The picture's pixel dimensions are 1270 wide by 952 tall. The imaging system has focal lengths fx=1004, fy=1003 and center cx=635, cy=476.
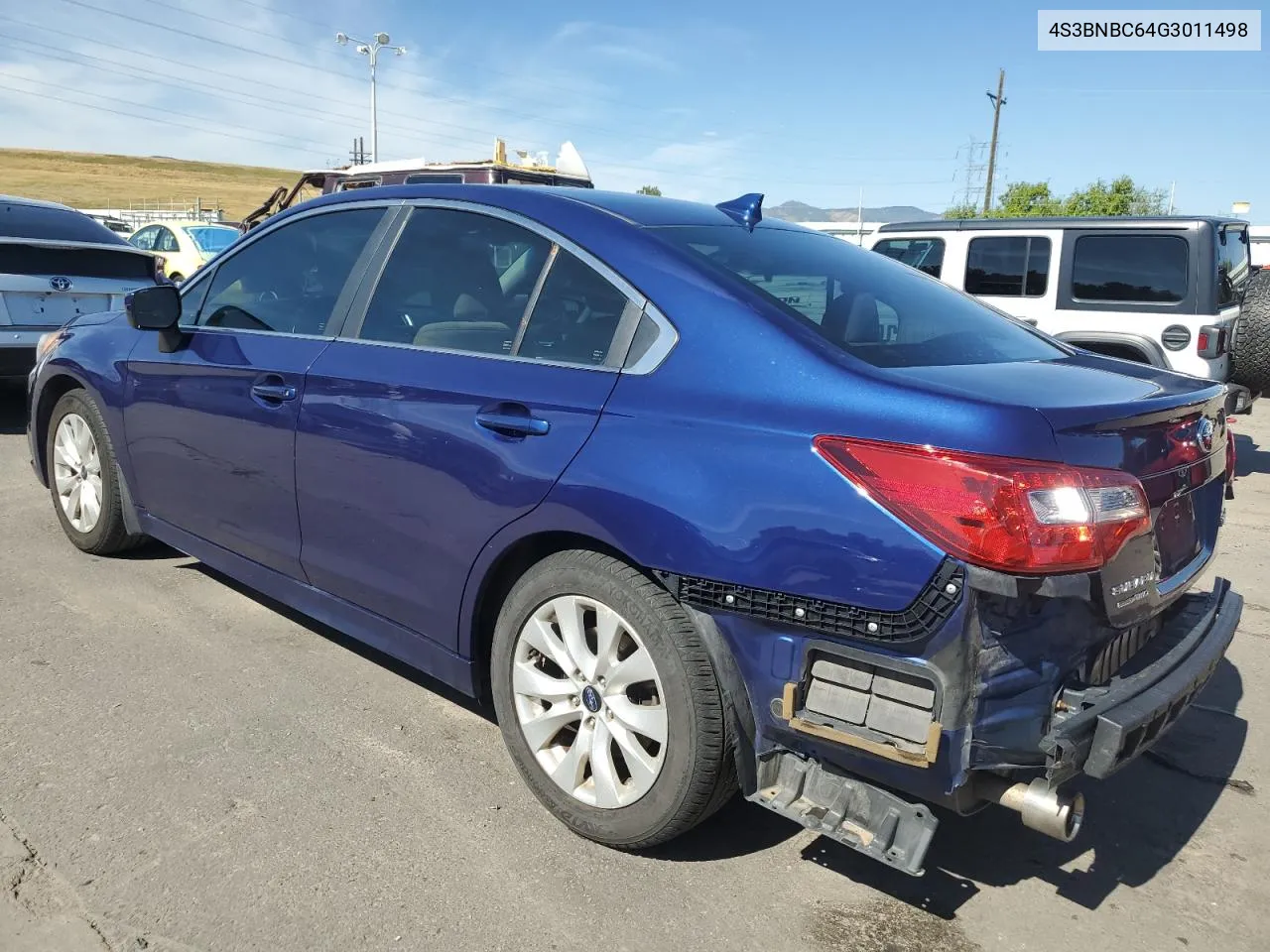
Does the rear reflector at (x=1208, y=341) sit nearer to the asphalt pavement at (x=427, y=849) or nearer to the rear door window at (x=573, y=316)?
the asphalt pavement at (x=427, y=849)

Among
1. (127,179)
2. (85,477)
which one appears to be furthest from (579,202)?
(127,179)

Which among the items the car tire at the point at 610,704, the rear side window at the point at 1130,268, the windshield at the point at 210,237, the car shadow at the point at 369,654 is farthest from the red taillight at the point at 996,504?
the windshield at the point at 210,237

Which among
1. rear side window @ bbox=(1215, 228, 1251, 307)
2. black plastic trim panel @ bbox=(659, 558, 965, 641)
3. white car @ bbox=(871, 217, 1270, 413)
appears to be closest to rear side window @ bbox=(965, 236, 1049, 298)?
white car @ bbox=(871, 217, 1270, 413)

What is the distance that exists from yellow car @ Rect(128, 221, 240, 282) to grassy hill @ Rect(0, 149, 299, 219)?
4933 centimetres

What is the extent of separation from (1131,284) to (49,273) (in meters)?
8.51

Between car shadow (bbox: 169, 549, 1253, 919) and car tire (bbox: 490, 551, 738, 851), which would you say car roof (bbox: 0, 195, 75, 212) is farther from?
car shadow (bbox: 169, 549, 1253, 919)

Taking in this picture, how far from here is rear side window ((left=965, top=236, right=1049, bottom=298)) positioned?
27.9ft

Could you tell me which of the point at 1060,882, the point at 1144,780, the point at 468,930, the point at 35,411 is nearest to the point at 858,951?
the point at 1060,882

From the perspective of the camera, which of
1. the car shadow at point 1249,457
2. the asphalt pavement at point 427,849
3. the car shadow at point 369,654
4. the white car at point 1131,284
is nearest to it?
the asphalt pavement at point 427,849

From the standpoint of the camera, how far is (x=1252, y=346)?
8.20 metres

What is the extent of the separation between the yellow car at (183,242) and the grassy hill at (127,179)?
49334 mm

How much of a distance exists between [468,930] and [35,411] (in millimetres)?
3999

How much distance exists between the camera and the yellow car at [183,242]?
17.0m

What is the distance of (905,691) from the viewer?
2105 mm
